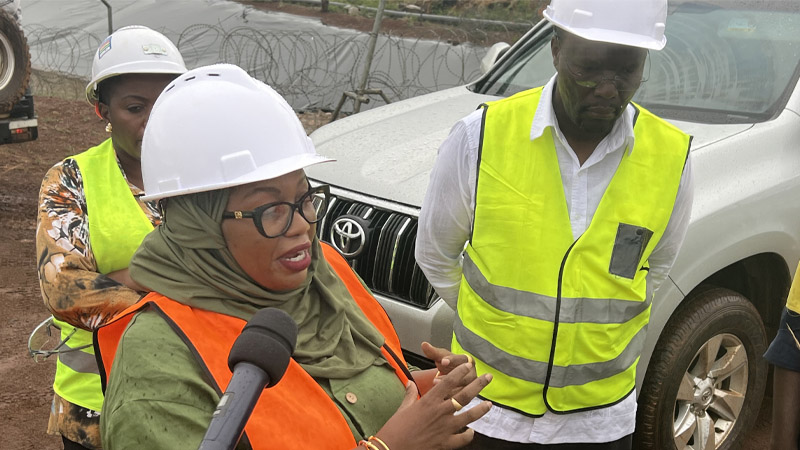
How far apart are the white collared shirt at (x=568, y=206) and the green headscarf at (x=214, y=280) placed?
849 millimetres

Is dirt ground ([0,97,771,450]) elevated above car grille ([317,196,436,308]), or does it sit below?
below

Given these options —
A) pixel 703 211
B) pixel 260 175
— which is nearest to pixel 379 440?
pixel 260 175

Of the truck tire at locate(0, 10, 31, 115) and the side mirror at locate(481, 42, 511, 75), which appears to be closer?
the side mirror at locate(481, 42, 511, 75)

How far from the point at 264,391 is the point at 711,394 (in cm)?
299

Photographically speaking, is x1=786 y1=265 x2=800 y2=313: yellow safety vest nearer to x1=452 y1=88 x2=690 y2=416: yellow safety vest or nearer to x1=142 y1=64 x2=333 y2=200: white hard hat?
x1=452 y1=88 x2=690 y2=416: yellow safety vest

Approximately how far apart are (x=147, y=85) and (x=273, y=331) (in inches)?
76.2

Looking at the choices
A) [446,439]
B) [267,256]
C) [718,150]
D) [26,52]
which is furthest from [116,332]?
[26,52]

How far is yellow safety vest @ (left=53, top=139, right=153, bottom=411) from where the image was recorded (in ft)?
8.71

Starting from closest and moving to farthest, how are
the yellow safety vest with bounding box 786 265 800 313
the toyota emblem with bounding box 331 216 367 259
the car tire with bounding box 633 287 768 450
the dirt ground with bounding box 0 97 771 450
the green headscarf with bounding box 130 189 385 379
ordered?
1. the green headscarf with bounding box 130 189 385 379
2. the yellow safety vest with bounding box 786 265 800 313
3. the car tire with bounding box 633 287 768 450
4. the toyota emblem with bounding box 331 216 367 259
5. the dirt ground with bounding box 0 97 771 450

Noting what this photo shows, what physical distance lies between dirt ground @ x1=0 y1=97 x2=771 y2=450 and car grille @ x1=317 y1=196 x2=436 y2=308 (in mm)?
2007

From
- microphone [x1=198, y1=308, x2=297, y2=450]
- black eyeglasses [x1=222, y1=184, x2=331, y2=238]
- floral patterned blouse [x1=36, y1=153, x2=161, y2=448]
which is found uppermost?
microphone [x1=198, y1=308, x2=297, y2=450]

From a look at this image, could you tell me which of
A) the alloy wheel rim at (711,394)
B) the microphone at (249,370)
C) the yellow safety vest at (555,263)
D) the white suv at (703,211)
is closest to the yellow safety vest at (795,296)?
the yellow safety vest at (555,263)

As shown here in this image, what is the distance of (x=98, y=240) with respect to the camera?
2.71 meters

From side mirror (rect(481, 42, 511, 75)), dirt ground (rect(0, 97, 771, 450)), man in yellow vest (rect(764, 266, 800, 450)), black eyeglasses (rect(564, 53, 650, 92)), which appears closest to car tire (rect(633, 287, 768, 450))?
dirt ground (rect(0, 97, 771, 450))
